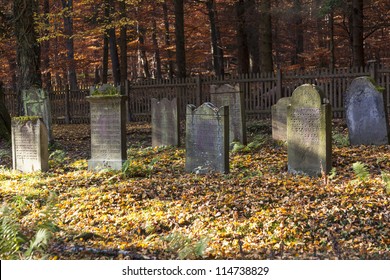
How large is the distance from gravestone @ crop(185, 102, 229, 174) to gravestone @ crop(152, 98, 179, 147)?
344 centimetres

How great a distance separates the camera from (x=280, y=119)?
1312 centimetres

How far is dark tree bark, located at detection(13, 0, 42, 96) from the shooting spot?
15375 mm

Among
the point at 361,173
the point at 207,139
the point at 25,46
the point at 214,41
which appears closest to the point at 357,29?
the point at 214,41

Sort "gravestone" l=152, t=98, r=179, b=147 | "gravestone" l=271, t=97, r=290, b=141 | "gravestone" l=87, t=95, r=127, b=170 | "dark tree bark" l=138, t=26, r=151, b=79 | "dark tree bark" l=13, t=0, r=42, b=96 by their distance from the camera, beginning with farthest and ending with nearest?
"dark tree bark" l=138, t=26, r=151, b=79 < "dark tree bark" l=13, t=0, r=42, b=96 < "gravestone" l=152, t=98, r=179, b=147 < "gravestone" l=271, t=97, r=290, b=141 < "gravestone" l=87, t=95, r=127, b=170

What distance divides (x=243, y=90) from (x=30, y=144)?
295 inches

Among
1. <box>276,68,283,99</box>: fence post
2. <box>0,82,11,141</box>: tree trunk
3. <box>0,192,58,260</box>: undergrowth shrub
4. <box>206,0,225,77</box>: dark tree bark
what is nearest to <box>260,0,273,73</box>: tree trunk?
<box>276,68,283,99</box>: fence post

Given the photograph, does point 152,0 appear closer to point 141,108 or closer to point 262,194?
point 141,108

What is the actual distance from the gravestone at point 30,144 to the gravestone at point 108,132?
3.32ft

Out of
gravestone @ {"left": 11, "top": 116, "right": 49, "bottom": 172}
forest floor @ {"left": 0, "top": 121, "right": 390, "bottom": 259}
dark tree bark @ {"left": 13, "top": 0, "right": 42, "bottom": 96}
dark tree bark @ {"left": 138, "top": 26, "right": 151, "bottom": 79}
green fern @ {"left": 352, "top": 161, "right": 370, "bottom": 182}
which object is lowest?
forest floor @ {"left": 0, "top": 121, "right": 390, "bottom": 259}

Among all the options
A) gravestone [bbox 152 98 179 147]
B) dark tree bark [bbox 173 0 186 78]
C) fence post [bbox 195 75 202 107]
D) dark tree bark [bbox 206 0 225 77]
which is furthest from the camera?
dark tree bark [bbox 206 0 225 77]

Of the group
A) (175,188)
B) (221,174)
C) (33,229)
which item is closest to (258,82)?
(221,174)

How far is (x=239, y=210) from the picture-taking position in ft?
23.7

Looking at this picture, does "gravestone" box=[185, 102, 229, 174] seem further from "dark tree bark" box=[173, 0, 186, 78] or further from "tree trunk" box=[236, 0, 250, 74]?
"tree trunk" box=[236, 0, 250, 74]

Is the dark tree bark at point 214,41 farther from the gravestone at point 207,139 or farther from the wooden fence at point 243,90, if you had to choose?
the gravestone at point 207,139
